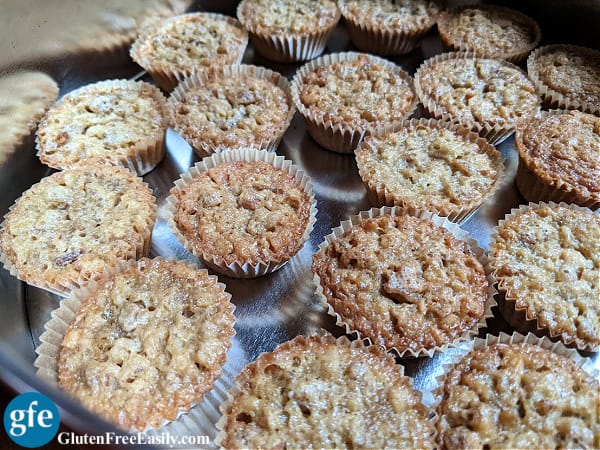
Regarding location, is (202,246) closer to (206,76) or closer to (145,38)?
(206,76)

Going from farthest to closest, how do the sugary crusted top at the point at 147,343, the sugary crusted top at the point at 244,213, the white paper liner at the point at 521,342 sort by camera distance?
the sugary crusted top at the point at 244,213 < the white paper liner at the point at 521,342 < the sugary crusted top at the point at 147,343

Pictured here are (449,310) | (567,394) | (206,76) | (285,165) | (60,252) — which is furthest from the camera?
(206,76)

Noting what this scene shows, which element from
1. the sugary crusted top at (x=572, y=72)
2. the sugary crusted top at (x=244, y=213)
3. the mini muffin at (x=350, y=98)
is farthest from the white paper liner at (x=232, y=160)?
the sugary crusted top at (x=572, y=72)

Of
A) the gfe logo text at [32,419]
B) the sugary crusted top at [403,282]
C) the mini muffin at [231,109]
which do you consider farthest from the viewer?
the mini muffin at [231,109]

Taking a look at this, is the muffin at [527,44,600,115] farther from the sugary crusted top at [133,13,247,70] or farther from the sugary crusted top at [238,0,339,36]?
the sugary crusted top at [133,13,247,70]

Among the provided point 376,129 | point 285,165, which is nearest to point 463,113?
point 376,129

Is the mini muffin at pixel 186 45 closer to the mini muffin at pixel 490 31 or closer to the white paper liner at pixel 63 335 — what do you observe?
the mini muffin at pixel 490 31

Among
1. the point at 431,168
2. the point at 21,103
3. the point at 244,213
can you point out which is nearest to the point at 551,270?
the point at 431,168
